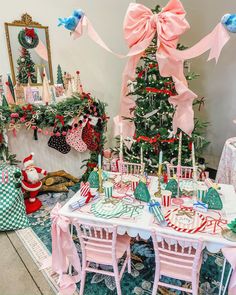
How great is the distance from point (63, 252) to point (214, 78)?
3.17 metres

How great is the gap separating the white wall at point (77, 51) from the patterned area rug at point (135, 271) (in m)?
1.22

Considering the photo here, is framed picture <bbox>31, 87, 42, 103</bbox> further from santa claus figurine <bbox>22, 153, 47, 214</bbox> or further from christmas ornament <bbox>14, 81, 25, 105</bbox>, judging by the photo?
santa claus figurine <bbox>22, 153, 47, 214</bbox>

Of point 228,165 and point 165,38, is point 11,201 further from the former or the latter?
point 228,165

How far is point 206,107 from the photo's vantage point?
3941 millimetres

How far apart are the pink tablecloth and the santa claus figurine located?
7.62 feet

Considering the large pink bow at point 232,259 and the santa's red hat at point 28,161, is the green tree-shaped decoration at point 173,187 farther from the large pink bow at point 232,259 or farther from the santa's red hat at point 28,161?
the santa's red hat at point 28,161

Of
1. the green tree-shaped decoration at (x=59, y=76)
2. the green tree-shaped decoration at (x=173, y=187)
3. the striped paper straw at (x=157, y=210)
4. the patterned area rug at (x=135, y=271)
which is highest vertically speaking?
the green tree-shaped decoration at (x=59, y=76)

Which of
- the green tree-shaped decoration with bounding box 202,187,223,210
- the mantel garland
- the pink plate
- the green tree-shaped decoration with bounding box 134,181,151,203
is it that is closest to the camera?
the pink plate

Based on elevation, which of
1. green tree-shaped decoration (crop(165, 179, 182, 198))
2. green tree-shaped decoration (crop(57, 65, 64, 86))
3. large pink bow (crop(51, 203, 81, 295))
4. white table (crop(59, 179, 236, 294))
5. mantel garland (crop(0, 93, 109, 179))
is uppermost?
green tree-shaped decoration (crop(57, 65, 64, 86))

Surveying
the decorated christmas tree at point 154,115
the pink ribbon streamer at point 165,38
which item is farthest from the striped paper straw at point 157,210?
the decorated christmas tree at point 154,115

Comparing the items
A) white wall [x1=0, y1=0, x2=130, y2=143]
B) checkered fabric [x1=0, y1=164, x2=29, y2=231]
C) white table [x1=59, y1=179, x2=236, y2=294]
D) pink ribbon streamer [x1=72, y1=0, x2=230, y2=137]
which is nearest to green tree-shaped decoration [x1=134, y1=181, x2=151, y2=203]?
white table [x1=59, y1=179, x2=236, y2=294]

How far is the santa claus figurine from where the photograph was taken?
10.5ft

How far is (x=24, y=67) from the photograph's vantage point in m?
3.40

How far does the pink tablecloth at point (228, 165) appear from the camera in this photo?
286 centimetres
